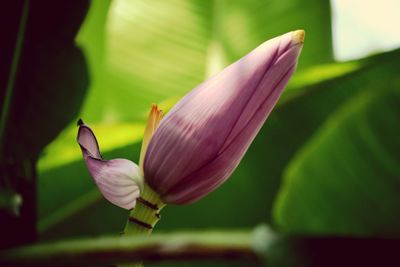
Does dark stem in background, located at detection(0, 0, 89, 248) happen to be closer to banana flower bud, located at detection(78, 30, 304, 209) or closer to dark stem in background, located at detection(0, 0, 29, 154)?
dark stem in background, located at detection(0, 0, 29, 154)

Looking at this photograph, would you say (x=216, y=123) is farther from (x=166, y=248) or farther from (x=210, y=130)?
(x=166, y=248)

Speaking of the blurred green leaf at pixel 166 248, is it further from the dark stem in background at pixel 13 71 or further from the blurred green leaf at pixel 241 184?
the blurred green leaf at pixel 241 184

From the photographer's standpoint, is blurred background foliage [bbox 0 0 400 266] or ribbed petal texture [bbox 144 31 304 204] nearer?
ribbed petal texture [bbox 144 31 304 204]

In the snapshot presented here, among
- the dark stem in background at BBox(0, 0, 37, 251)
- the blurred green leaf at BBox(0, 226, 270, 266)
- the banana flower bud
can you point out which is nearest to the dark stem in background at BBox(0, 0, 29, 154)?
the dark stem in background at BBox(0, 0, 37, 251)

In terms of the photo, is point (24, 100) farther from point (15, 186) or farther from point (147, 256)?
point (147, 256)

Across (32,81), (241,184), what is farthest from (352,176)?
(32,81)

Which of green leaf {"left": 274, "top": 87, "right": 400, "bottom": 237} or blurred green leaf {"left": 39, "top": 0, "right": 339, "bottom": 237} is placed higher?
blurred green leaf {"left": 39, "top": 0, "right": 339, "bottom": 237}

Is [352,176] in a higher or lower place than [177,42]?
lower
